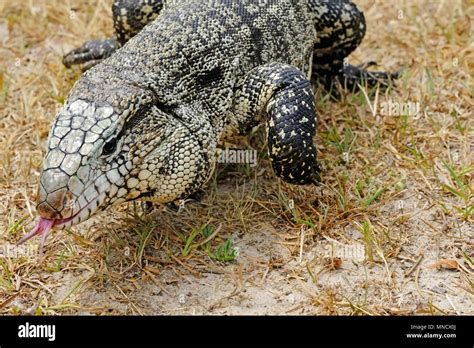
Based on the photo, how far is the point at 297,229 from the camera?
20.7ft

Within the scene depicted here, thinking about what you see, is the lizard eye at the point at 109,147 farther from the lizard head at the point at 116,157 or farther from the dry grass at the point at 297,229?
the dry grass at the point at 297,229

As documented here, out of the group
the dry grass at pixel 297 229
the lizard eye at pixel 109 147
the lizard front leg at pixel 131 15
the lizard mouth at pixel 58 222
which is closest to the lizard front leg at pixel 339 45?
the dry grass at pixel 297 229

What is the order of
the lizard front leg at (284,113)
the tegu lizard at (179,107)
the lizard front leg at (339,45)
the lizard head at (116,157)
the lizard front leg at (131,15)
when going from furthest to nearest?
the lizard front leg at (339,45) < the lizard front leg at (131,15) < the lizard front leg at (284,113) < the tegu lizard at (179,107) < the lizard head at (116,157)

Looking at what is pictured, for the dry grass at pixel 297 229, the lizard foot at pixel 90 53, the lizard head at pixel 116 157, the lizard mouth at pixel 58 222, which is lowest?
the dry grass at pixel 297 229

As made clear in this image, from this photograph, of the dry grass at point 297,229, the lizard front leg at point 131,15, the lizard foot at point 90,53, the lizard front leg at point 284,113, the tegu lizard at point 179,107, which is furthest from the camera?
the lizard foot at point 90,53

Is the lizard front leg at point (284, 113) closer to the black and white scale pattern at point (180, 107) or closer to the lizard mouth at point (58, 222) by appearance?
the black and white scale pattern at point (180, 107)

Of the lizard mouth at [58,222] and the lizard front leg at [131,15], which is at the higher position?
the lizard front leg at [131,15]

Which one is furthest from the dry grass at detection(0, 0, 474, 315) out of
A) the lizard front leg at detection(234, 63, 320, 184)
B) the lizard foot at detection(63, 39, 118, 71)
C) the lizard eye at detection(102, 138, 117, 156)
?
the lizard eye at detection(102, 138, 117, 156)

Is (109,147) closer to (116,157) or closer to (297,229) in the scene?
(116,157)

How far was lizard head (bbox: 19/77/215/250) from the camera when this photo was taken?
5145 mm

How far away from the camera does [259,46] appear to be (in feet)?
21.5

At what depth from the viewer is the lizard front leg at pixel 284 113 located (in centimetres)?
616

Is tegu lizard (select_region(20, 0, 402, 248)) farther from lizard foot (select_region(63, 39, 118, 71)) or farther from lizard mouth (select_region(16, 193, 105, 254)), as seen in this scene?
lizard foot (select_region(63, 39, 118, 71))

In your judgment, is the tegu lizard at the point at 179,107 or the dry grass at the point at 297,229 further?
the dry grass at the point at 297,229
